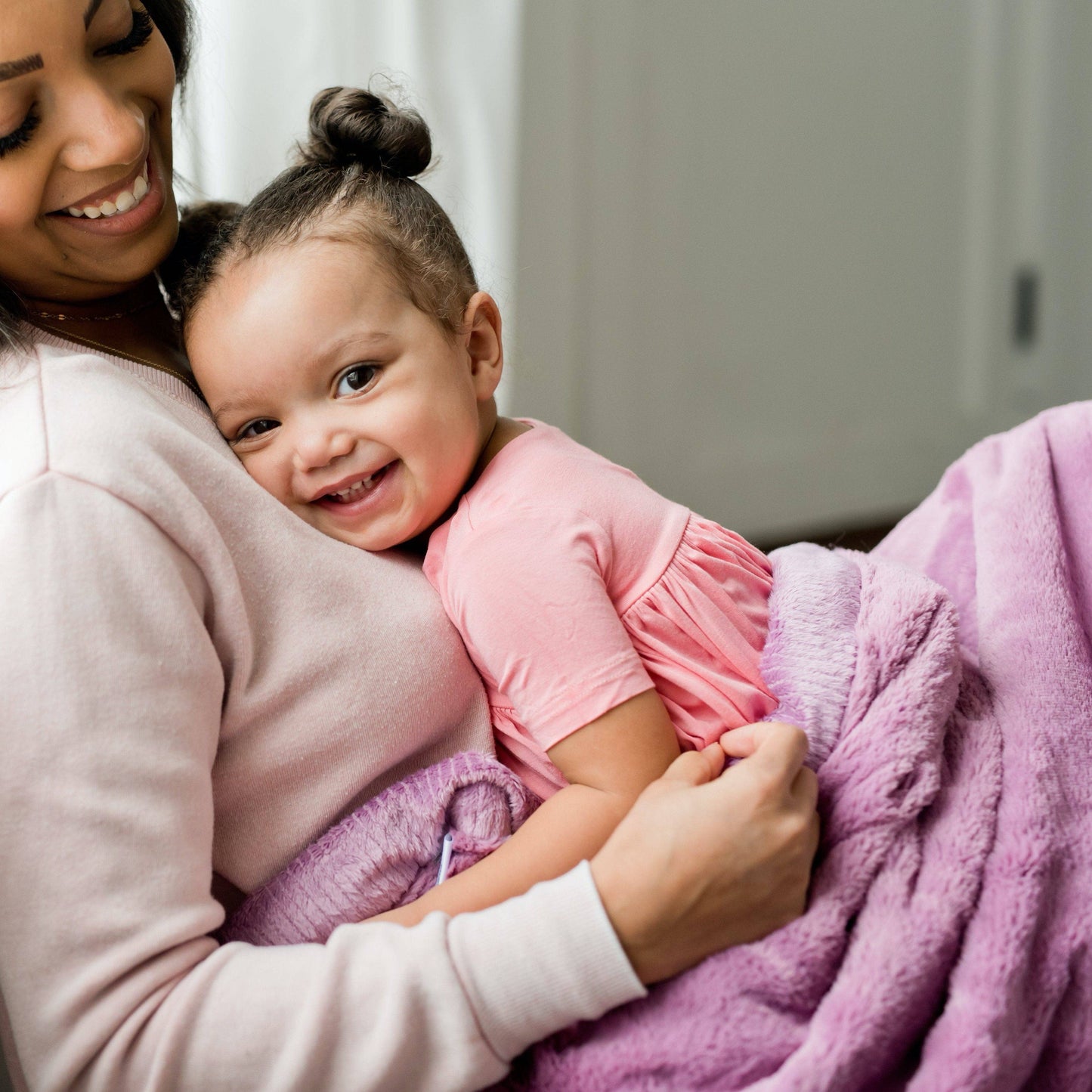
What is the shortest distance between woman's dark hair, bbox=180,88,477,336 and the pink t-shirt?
15cm

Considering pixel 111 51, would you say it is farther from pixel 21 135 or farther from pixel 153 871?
pixel 153 871

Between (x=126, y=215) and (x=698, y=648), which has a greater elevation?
(x=126, y=215)

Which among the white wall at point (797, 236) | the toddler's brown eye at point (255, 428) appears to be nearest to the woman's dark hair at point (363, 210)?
the toddler's brown eye at point (255, 428)

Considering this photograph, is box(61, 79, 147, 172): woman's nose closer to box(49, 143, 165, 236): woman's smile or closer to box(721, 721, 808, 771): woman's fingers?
box(49, 143, 165, 236): woman's smile

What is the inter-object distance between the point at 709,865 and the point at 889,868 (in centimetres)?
12

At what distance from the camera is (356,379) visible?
85 cm

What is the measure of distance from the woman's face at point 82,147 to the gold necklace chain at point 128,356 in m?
0.05

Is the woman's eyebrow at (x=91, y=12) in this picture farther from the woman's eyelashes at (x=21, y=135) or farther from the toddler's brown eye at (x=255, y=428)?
the toddler's brown eye at (x=255, y=428)

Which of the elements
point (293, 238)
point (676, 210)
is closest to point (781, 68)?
point (676, 210)

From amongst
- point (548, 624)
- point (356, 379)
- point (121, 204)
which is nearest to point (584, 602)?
point (548, 624)

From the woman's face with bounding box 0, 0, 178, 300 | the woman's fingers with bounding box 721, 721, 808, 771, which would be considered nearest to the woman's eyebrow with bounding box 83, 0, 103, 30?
the woman's face with bounding box 0, 0, 178, 300

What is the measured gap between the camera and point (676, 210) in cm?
211

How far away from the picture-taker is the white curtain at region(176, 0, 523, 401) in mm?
1432

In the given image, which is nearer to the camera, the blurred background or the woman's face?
the woman's face
